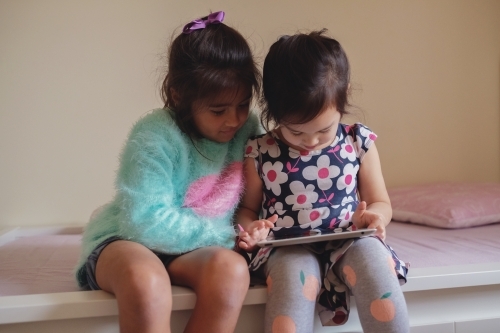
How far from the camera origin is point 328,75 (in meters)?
0.93

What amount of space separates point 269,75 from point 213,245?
331 mm

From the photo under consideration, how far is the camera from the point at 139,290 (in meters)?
0.76

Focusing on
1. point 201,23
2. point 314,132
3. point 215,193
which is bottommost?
point 215,193

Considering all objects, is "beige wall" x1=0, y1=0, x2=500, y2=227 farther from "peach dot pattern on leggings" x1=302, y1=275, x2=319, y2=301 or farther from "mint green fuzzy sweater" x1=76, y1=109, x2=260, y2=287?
"peach dot pattern on leggings" x1=302, y1=275, x2=319, y2=301

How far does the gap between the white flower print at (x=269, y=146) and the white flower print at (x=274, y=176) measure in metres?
0.02

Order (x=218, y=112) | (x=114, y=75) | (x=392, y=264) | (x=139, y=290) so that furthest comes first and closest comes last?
1. (x=114, y=75)
2. (x=218, y=112)
3. (x=392, y=264)
4. (x=139, y=290)

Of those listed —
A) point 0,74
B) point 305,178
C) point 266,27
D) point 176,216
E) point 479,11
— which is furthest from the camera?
point 479,11

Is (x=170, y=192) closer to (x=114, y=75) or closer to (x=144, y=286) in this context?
(x=144, y=286)

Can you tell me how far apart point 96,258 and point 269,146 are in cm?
39

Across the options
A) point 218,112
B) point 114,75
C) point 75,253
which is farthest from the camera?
point 114,75

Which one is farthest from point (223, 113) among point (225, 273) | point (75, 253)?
point (75, 253)

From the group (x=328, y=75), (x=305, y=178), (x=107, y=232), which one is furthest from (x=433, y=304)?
(x=107, y=232)

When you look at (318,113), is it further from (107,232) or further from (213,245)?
(107,232)

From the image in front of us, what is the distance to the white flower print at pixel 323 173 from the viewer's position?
1.00 meters
